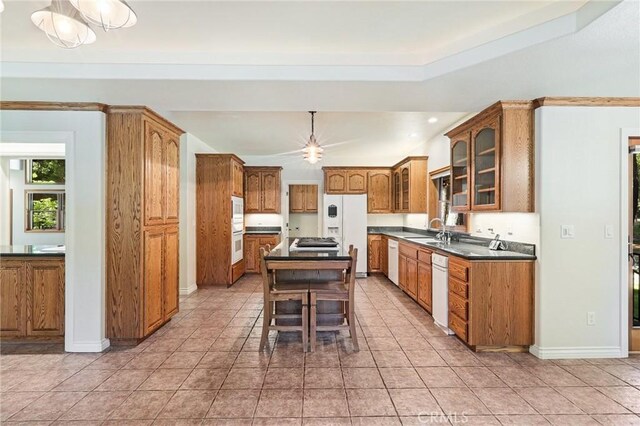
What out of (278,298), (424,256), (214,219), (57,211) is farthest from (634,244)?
(57,211)

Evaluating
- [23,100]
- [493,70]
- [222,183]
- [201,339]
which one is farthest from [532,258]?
[23,100]

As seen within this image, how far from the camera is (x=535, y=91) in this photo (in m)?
2.74

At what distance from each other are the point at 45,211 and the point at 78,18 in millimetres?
3063

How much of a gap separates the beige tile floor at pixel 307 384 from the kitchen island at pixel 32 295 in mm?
170

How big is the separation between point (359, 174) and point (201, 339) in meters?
4.49

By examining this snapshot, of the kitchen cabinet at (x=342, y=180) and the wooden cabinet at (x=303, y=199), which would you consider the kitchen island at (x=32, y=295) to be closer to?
the kitchen cabinet at (x=342, y=180)

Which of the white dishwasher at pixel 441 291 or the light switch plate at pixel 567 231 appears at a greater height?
the light switch plate at pixel 567 231

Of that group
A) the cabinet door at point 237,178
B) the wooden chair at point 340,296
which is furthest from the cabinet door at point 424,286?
the cabinet door at point 237,178

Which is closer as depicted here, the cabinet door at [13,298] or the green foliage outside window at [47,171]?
the cabinet door at [13,298]

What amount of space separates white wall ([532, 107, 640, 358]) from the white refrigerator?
11.8 ft

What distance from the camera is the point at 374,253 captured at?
21.4 ft

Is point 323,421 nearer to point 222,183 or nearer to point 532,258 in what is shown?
point 532,258

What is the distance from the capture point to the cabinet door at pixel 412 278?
4.43m

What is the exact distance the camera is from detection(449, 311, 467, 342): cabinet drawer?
10.0 ft
